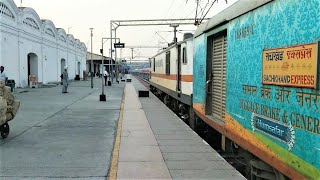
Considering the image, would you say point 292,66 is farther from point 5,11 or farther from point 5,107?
point 5,11

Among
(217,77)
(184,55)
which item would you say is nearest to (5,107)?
(217,77)

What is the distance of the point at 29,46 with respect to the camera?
106 ft

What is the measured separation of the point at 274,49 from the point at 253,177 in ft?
7.15

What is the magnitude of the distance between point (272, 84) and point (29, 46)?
99.1ft

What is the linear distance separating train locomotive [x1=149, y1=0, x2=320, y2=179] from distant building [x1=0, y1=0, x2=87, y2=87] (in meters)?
22.1

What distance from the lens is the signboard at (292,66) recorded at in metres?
3.61

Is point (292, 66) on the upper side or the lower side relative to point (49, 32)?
lower

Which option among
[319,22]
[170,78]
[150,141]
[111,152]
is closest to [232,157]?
[150,141]

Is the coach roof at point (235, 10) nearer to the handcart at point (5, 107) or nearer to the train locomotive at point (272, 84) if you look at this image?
the train locomotive at point (272, 84)

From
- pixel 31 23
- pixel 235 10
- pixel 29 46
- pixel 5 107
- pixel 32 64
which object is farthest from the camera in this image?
pixel 32 64

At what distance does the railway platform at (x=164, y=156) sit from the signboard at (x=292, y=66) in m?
2.10

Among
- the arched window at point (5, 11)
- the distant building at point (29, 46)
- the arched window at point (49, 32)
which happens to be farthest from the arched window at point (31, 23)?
the arched window at point (49, 32)

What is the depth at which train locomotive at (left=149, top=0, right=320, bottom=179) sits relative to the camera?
3.68m

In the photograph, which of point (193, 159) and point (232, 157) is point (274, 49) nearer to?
point (193, 159)
